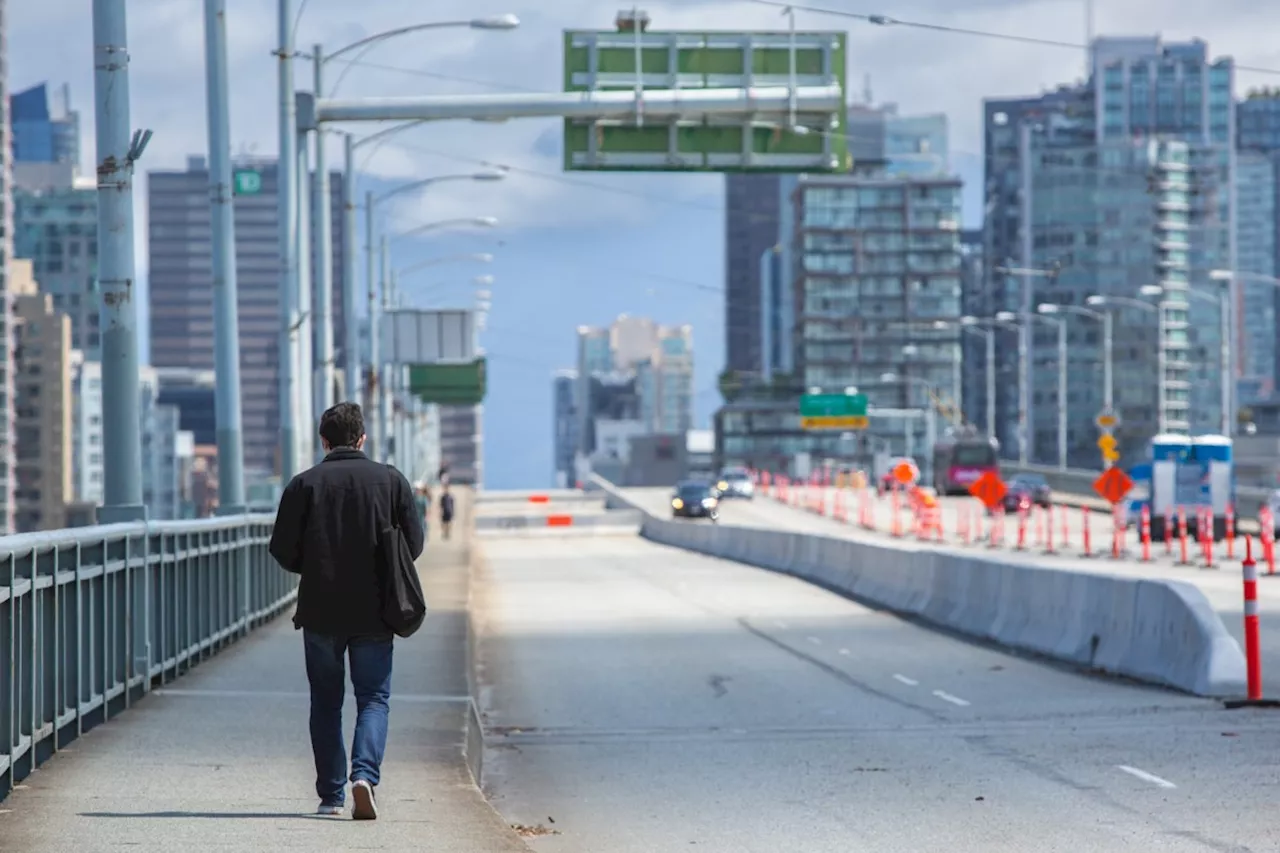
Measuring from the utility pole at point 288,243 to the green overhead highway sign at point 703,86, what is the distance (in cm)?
387

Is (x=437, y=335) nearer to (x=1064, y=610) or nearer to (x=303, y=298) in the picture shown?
(x=303, y=298)

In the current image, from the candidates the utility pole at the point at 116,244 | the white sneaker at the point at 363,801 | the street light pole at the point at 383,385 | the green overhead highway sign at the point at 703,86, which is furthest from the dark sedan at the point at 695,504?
the white sneaker at the point at 363,801

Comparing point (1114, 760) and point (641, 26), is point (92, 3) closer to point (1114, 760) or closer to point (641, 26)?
point (1114, 760)

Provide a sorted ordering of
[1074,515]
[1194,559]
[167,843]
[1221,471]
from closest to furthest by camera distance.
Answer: [167,843]
[1194,559]
[1221,471]
[1074,515]

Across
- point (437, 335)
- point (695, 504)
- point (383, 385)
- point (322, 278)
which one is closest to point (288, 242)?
point (322, 278)

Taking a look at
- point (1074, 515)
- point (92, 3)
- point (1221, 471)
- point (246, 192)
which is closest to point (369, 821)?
point (92, 3)

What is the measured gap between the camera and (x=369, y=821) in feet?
34.4

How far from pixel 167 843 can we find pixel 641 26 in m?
23.3

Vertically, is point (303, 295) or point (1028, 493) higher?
point (303, 295)

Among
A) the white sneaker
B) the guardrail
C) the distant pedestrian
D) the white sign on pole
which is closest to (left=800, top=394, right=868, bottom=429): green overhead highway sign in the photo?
the white sign on pole

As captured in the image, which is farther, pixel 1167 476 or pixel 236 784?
pixel 1167 476

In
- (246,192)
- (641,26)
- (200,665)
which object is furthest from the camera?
(641,26)

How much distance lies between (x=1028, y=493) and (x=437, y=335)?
22707 mm

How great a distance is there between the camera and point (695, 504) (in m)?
93.2
